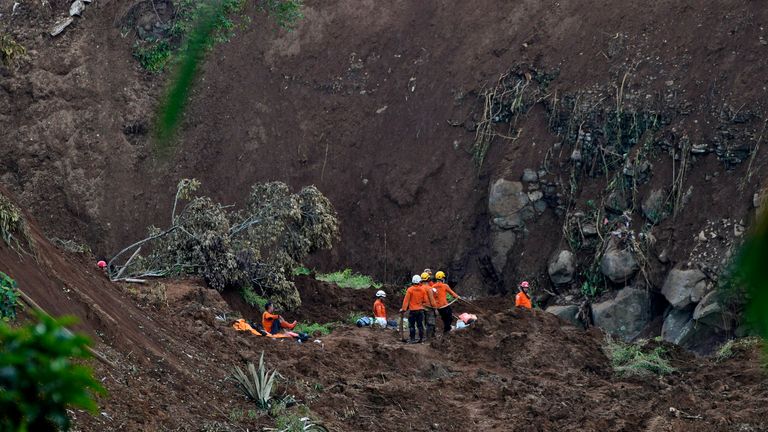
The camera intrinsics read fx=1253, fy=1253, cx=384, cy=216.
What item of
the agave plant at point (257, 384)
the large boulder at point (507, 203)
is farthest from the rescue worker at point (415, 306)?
the agave plant at point (257, 384)

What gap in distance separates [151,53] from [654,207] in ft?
39.0

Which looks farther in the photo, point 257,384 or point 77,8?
point 77,8

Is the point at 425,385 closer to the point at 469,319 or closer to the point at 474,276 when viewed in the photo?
the point at 469,319

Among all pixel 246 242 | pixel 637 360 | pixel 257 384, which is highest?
pixel 257 384

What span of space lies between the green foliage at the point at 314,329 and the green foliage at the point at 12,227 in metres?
6.95

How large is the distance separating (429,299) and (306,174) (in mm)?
8130

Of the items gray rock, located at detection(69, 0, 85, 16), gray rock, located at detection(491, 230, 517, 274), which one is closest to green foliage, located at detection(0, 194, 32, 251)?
gray rock, located at detection(491, 230, 517, 274)

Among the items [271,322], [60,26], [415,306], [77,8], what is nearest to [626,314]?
[415,306]

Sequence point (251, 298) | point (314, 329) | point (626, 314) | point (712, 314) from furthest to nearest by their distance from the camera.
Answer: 1. point (626, 314)
2. point (251, 298)
3. point (314, 329)
4. point (712, 314)

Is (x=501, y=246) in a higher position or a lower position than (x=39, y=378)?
lower

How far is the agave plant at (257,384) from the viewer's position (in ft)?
35.9

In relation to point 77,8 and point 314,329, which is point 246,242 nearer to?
point 314,329

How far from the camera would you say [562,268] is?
19859 mm

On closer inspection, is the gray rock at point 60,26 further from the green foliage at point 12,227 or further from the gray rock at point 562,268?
the green foliage at point 12,227
